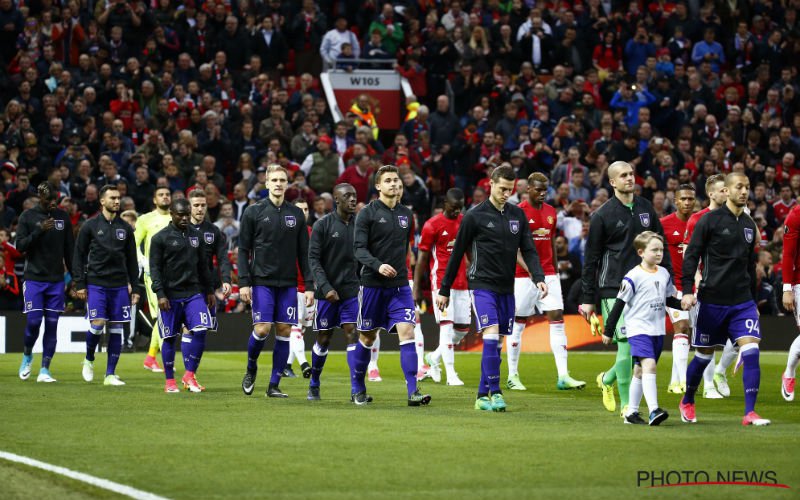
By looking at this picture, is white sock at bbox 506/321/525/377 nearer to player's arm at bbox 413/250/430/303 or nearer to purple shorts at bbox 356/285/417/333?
player's arm at bbox 413/250/430/303

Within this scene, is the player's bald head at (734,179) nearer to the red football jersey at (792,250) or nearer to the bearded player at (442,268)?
the red football jersey at (792,250)

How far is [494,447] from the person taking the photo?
10250mm

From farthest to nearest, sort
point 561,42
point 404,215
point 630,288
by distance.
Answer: point 561,42 < point 404,215 < point 630,288

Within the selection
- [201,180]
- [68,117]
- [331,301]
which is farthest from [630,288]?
[68,117]

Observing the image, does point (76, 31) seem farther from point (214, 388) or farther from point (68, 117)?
point (214, 388)

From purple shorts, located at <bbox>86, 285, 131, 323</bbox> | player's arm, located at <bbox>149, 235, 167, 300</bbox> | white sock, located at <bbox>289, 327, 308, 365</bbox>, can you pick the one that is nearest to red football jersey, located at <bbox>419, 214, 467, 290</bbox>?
white sock, located at <bbox>289, 327, 308, 365</bbox>

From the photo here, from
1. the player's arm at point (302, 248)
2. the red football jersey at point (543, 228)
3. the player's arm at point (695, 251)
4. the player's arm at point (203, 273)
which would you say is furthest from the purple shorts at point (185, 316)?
the player's arm at point (695, 251)

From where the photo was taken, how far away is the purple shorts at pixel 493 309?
43.1 feet

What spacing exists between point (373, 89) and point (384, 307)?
1754 cm

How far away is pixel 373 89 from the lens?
30906 millimetres

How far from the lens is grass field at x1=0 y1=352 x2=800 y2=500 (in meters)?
8.41

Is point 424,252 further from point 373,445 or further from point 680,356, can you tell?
point 373,445

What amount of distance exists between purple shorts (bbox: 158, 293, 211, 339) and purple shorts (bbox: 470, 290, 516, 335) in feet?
Answer: 12.9

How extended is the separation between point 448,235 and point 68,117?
38.7ft
